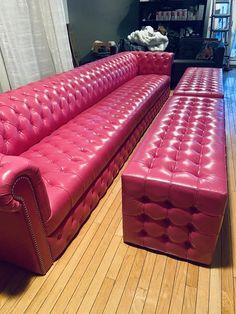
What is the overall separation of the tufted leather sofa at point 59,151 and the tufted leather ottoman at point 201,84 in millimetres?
430

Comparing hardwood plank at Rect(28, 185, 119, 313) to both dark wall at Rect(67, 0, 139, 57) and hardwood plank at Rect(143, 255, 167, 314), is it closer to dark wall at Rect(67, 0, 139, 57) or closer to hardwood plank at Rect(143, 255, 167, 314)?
hardwood plank at Rect(143, 255, 167, 314)

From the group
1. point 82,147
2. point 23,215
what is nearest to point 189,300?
point 23,215

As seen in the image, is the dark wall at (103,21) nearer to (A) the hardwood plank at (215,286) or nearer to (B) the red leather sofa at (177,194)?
(B) the red leather sofa at (177,194)

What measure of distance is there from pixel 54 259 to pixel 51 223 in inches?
11.9

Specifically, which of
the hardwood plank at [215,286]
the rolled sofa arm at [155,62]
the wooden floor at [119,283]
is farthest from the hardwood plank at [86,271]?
the rolled sofa arm at [155,62]

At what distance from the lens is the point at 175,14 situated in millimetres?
5520

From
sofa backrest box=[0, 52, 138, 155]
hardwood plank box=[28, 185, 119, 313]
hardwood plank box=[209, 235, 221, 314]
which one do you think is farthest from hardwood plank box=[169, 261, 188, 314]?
sofa backrest box=[0, 52, 138, 155]

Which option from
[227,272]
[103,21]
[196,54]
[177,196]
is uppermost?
[103,21]

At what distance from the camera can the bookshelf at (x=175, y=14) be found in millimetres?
5422

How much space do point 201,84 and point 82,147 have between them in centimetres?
212

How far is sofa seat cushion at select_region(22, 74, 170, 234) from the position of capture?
1415 millimetres

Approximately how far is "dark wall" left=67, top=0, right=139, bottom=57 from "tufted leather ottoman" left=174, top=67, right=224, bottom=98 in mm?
2814

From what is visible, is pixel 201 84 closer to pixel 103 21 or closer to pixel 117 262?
pixel 117 262

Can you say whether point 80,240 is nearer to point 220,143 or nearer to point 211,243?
point 211,243
